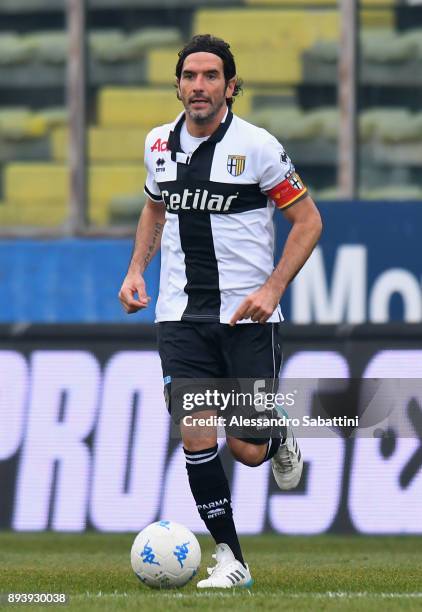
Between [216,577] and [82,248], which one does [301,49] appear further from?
[216,577]

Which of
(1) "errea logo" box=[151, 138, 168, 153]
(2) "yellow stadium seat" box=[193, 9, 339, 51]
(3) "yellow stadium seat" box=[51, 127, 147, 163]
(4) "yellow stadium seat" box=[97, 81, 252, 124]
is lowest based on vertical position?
(3) "yellow stadium seat" box=[51, 127, 147, 163]

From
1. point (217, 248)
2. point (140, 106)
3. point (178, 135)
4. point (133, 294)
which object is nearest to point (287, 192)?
point (217, 248)

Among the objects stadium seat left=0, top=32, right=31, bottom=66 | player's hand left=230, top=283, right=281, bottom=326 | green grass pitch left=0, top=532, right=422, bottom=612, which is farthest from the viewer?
stadium seat left=0, top=32, right=31, bottom=66

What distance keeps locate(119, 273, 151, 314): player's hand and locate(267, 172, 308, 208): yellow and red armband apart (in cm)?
65

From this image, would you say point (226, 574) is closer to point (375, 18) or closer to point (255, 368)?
point (255, 368)

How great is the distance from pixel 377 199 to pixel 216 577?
6730 mm

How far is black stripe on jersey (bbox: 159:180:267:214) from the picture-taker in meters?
6.47

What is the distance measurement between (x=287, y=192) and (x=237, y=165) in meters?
0.23

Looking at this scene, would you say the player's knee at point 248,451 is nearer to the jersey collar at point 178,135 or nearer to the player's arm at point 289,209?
the player's arm at point 289,209

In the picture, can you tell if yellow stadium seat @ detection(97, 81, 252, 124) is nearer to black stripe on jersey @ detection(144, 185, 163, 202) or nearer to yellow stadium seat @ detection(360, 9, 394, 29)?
yellow stadium seat @ detection(360, 9, 394, 29)

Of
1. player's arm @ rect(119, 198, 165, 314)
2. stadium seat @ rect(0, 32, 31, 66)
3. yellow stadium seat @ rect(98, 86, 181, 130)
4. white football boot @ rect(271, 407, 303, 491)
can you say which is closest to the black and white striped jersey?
player's arm @ rect(119, 198, 165, 314)

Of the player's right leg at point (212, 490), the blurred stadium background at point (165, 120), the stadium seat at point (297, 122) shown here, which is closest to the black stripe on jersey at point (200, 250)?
the player's right leg at point (212, 490)

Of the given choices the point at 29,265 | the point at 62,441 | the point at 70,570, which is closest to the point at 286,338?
the point at 62,441

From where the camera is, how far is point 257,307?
6.20 meters
